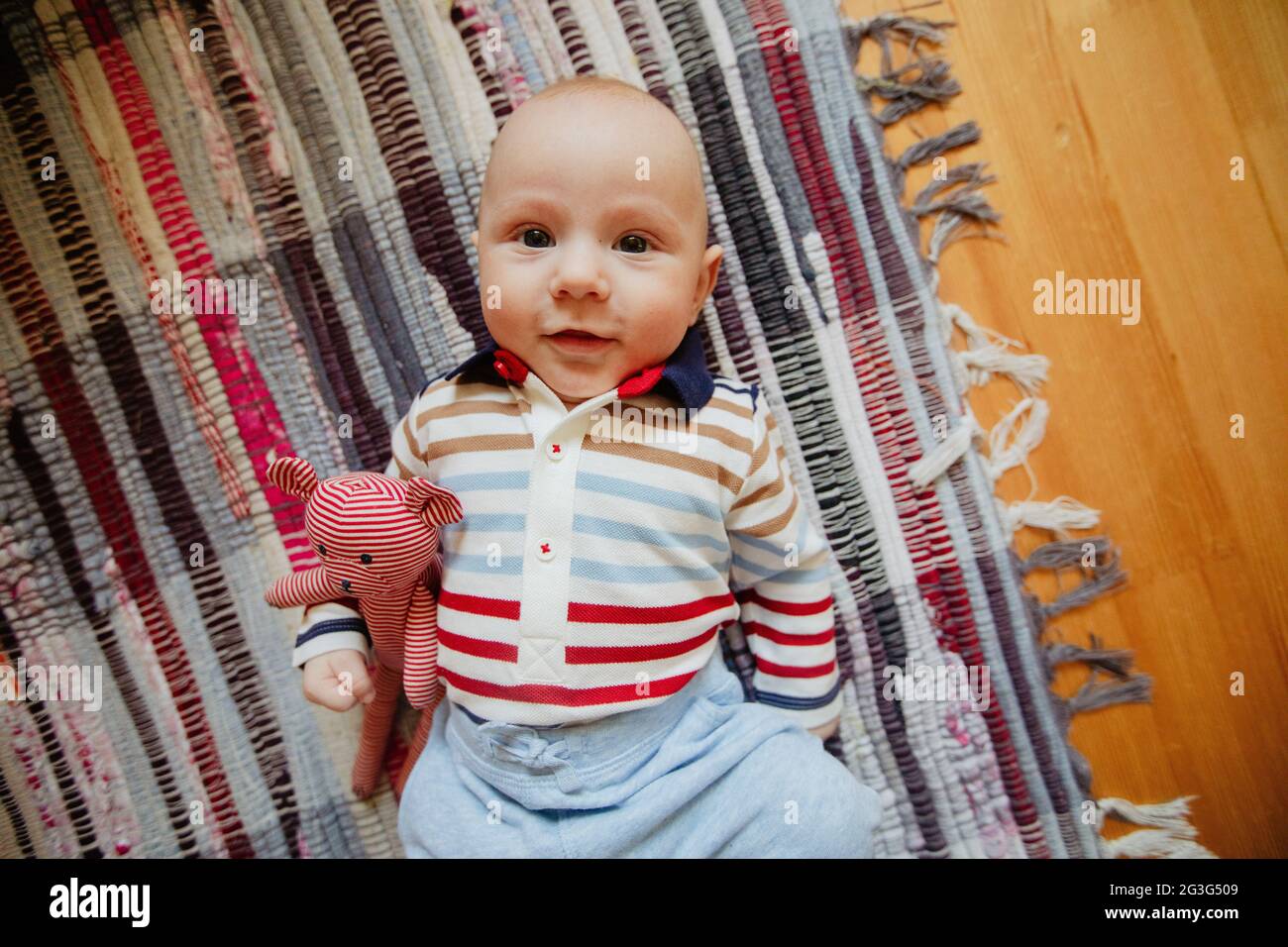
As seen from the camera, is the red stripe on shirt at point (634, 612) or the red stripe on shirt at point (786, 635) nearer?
the red stripe on shirt at point (634, 612)


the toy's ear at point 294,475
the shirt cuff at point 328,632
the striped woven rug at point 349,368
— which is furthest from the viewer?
the striped woven rug at point 349,368

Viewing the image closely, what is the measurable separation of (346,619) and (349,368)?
0.95 ft

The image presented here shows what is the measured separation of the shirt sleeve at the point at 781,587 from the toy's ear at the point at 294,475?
385 mm

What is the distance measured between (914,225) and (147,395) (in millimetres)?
883

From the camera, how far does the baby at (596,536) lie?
679mm

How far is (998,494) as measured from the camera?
0.89 m

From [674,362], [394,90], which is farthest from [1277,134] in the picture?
[394,90]

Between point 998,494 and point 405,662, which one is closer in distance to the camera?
point 405,662

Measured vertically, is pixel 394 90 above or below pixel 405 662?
above

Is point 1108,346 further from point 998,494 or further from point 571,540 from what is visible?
point 571,540

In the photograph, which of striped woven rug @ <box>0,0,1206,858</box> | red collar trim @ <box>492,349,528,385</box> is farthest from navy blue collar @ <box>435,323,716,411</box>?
striped woven rug @ <box>0,0,1206,858</box>

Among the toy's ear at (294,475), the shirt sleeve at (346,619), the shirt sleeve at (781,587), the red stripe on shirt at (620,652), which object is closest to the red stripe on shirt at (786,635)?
the shirt sleeve at (781,587)

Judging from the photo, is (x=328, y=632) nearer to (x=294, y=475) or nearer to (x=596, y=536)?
(x=294, y=475)

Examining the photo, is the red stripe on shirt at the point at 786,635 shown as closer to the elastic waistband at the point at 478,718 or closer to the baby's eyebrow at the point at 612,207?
the elastic waistband at the point at 478,718
